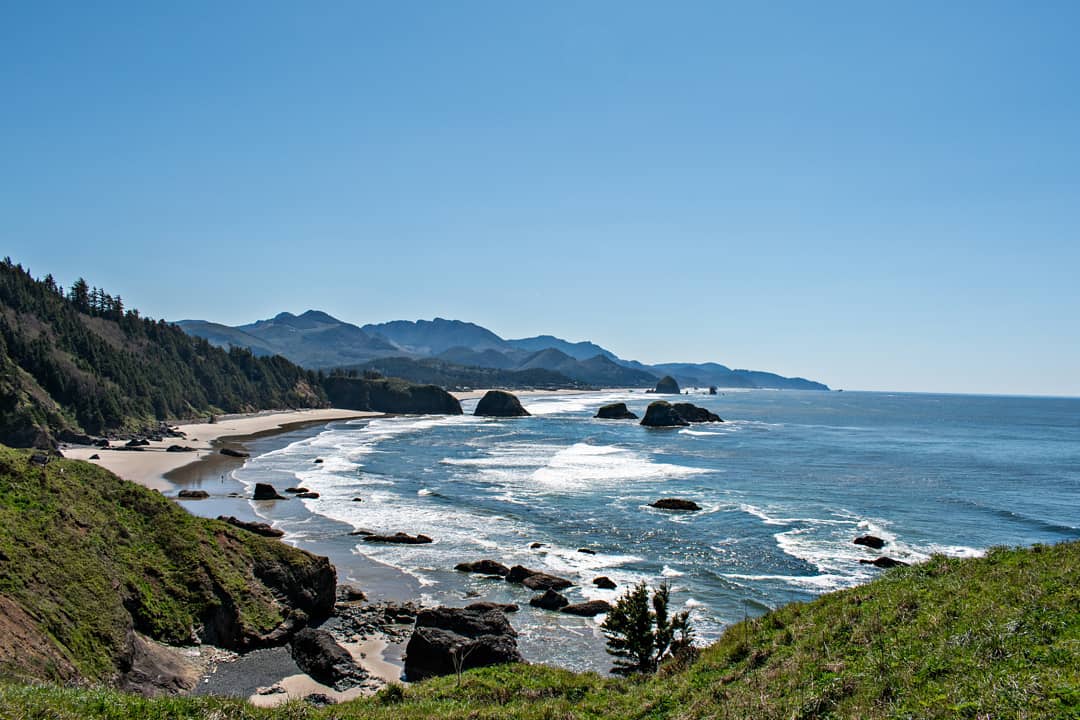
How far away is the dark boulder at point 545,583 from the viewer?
30453 millimetres

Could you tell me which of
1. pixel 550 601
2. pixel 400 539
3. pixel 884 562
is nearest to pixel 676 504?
pixel 884 562

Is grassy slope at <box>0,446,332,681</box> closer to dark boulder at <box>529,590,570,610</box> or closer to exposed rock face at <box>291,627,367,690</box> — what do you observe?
exposed rock face at <box>291,627,367,690</box>

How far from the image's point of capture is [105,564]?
767 inches

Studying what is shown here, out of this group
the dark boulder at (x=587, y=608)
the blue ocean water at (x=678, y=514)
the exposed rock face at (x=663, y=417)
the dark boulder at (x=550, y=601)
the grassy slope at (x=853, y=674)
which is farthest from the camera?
the exposed rock face at (x=663, y=417)

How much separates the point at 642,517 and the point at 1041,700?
127 feet

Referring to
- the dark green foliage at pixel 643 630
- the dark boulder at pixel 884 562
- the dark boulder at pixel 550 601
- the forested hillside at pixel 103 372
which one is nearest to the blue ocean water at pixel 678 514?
the dark boulder at pixel 884 562

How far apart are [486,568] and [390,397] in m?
149

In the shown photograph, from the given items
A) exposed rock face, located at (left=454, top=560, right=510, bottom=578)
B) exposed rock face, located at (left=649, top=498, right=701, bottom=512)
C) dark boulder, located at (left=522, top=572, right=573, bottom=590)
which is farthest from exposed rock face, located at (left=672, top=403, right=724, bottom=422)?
dark boulder, located at (left=522, top=572, right=573, bottom=590)

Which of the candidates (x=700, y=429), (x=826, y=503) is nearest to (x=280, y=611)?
(x=826, y=503)

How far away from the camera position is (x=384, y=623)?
25234mm

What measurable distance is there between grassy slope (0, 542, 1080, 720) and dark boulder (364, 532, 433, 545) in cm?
2154

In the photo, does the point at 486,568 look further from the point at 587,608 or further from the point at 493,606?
the point at 587,608

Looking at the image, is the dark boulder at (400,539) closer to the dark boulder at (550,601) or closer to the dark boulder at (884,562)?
the dark boulder at (550,601)

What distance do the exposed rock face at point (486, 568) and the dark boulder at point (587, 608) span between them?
18.2 feet
